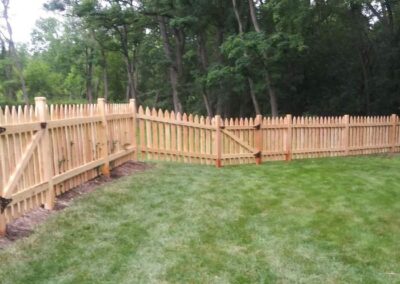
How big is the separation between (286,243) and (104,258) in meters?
1.95

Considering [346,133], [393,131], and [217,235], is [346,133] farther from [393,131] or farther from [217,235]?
[217,235]

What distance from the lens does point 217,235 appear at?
4684 mm

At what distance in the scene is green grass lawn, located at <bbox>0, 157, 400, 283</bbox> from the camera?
12.1 ft

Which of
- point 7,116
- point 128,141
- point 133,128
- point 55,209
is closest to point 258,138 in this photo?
point 133,128

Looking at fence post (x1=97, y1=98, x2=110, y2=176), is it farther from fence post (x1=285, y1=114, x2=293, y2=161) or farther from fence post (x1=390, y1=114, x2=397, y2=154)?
fence post (x1=390, y1=114, x2=397, y2=154)

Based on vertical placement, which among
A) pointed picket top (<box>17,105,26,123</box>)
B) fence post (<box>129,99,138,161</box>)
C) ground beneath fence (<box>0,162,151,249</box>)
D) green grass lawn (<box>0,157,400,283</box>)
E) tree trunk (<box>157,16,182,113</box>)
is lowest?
green grass lawn (<box>0,157,400,283</box>)

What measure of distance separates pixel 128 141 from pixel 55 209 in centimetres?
362

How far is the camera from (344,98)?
66.8ft

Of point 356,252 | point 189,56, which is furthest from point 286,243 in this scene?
point 189,56

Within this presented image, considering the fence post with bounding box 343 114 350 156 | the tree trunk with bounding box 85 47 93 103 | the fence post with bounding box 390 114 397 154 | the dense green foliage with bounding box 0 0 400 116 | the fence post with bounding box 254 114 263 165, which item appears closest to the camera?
the fence post with bounding box 254 114 263 165

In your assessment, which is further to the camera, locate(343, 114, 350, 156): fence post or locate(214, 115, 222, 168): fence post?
locate(343, 114, 350, 156): fence post

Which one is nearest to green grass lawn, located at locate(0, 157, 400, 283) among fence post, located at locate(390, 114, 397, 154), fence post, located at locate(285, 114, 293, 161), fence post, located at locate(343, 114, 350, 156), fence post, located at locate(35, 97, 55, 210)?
fence post, located at locate(35, 97, 55, 210)

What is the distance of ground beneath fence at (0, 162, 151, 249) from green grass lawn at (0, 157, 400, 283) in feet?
0.42

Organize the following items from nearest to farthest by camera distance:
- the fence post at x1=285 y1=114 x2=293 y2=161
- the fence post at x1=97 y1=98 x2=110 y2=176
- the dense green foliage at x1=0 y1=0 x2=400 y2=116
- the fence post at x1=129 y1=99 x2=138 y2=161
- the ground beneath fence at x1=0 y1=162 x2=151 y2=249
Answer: the ground beneath fence at x1=0 y1=162 x2=151 y2=249 → the fence post at x1=97 y1=98 x2=110 y2=176 → the fence post at x1=129 y1=99 x2=138 y2=161 → the fence post at x1=285 y1=114 x2=293 y2=161 → the dense green foliage at x1=0 y1=0 x2=400 y2=116
